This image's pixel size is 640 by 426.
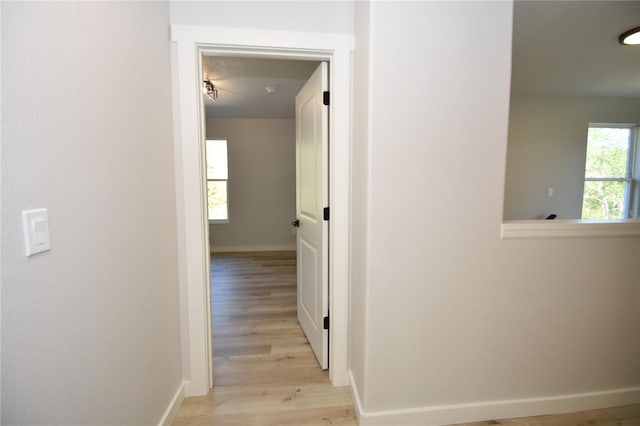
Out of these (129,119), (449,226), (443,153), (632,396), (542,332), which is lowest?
(632,396)

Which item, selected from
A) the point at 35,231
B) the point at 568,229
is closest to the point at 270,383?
the point at 35,231

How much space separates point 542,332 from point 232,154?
197 inches

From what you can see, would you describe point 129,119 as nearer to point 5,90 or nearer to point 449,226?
point 5,90

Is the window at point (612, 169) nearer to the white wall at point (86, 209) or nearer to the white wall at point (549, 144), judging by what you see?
the white wall at point (549, 144)

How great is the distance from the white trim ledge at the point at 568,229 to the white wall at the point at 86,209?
1807 mm

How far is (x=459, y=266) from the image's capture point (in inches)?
58.6

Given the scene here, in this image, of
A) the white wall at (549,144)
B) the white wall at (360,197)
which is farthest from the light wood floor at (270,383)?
the white wall at (549,144)

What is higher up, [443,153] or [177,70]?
[177,70]

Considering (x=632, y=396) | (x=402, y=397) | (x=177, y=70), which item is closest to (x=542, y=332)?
(x=632, y=396)

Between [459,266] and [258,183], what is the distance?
443 centimetres

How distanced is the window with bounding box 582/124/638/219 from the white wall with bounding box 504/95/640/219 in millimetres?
154

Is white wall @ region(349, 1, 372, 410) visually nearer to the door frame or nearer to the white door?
the door frame

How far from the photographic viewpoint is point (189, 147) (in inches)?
63.9

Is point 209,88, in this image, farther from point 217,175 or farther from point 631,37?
point 631,37
